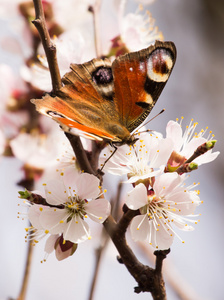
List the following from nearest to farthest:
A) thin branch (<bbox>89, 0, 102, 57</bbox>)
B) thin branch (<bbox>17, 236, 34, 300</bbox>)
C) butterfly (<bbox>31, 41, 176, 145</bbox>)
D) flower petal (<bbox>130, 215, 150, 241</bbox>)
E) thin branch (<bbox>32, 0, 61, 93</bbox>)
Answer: thin branch (<bbox>32, 0, 61, 93</bbox>) < flower petal (<bbox>130, 215, 150, 241</bbox>) < butterfly (<bbox>31, 41, 176, 145</bbox>) < thin branch (<bbox>17, 236, 34, 300</bbox>) < thin branch (<bbox>89, 0, 102, 57</bbox>)

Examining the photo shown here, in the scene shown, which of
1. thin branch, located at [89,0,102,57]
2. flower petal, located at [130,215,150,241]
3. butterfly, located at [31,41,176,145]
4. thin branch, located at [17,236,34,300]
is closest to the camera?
flower petal, located at [130,215,150,241]

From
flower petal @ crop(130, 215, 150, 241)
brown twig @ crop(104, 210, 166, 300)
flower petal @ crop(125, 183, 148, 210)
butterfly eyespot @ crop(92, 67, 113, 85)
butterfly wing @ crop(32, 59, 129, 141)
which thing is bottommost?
brown twig @ crop(104, 210, 166, 300)

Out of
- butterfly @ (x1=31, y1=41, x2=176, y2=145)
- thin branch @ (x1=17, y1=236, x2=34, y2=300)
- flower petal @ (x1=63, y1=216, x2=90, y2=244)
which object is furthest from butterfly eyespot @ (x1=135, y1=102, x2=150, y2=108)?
thin branch @ (x1=17, y1=236, x2=34, y2=300)

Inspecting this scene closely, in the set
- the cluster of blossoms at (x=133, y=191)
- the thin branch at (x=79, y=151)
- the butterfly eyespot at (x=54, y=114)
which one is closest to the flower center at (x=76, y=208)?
the cluster of blossoms at (x=133, y=191)

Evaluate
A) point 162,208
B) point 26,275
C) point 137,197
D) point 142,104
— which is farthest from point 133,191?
point 26,275

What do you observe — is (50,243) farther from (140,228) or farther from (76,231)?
(140,228)

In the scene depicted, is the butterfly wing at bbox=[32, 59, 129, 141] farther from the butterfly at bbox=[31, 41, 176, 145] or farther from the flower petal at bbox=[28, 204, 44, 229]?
the flower petal at bbox=[28, 204, 44, 229]

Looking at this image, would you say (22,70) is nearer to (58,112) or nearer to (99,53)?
(99,53)

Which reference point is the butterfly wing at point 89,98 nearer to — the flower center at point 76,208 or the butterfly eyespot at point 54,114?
the butterfly eyespot at point 54,114
